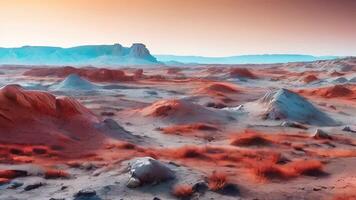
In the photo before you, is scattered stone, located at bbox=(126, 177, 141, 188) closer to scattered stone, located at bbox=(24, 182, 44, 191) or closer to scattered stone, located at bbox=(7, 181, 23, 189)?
scattered stone, located at bbox=(24, 182, 44, 191)

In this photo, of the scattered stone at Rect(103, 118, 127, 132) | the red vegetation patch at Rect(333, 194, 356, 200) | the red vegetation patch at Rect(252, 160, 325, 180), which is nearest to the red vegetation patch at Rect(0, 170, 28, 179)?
the red vegetation patch at Rect(252, 160, 325, 180)

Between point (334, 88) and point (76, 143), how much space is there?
41.1 m

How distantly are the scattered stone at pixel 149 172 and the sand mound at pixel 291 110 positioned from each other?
1959 centimetres

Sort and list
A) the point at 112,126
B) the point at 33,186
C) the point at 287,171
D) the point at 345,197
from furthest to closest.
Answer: the point at 112,126
the point at 287,171
the point at 33,186
the point at 345,197

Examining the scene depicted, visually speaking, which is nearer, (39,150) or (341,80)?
(39,150)

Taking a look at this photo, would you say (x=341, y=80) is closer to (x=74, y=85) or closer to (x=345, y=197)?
(x=74, y=85)

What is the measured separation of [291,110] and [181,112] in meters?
7.95

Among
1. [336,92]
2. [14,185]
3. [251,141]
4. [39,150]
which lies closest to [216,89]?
[336,92]

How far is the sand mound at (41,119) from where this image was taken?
20500 millimetres

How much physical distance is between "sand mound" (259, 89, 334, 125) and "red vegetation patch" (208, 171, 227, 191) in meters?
19.2

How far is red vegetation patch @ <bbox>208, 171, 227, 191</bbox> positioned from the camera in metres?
12.7

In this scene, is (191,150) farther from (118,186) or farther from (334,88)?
(334,88)

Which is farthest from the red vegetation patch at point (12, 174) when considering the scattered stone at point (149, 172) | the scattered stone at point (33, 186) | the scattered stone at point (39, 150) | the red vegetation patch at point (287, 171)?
the red vegetation patch at point (287, 171)

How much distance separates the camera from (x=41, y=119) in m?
23.2
